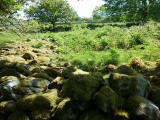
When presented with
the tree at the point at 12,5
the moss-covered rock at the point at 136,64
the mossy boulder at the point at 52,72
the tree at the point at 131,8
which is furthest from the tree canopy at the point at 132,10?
the mossy boulder at the point at 52,72

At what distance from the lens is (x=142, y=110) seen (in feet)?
14.8

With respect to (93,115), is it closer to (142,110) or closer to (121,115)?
(121,115)

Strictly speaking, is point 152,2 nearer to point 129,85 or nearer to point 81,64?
point 81,64

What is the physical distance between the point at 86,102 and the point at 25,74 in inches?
113

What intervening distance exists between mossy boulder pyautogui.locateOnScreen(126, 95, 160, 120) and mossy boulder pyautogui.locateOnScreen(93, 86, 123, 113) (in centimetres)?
25

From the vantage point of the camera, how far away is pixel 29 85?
603cm

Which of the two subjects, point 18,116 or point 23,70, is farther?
point 23,70

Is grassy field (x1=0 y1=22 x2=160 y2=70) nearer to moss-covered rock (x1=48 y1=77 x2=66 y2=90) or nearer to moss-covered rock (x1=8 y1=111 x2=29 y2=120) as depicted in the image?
moss-covered rock (x1=48 y1=77 x2=66 y2=90)

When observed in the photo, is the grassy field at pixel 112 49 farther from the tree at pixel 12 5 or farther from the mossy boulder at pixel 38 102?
the mossy boulder at pixel 38 102

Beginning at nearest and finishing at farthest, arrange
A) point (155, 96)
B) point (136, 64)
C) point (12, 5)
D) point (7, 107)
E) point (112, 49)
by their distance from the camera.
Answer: point (155, 96), point (7, 107), point (136, 64), point (112, 49), point (12, 5)

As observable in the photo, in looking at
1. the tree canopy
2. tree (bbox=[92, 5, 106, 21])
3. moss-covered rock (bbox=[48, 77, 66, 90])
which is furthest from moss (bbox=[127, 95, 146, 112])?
tree (bbox=[92, 5, 106, 21])

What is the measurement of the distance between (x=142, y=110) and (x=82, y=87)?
1.19 meters

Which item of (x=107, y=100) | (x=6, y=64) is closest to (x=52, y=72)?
(x=6, y=64)

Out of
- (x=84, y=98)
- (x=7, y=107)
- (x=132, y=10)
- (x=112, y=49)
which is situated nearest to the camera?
(x=84, y=98)
